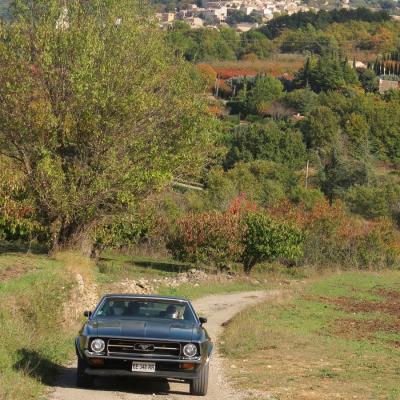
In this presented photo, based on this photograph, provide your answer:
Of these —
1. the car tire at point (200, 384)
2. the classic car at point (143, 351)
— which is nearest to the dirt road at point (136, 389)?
the car tire at point (200, 384)

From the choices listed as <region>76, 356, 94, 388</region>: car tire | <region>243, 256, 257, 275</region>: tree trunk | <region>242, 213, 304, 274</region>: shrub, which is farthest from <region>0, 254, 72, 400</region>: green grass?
<region>243, 256, 257, 275</region>: tree trunk

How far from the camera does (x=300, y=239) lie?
164 ft

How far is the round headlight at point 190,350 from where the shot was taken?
44.2 feet

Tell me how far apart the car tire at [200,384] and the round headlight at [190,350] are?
297 mm

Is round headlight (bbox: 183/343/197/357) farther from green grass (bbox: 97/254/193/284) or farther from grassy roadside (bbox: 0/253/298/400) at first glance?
green grass (bbox: 97/254/193/284)

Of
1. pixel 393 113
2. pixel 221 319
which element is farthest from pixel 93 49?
pixel 393 113

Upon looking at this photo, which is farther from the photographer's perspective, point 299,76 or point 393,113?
point 299,76

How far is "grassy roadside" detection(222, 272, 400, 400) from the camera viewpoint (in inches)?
591

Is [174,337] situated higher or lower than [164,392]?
higher

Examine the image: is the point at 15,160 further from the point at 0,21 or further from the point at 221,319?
the point at 221,319

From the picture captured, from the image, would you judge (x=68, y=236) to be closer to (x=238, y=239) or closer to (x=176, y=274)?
(x=176, y=274)

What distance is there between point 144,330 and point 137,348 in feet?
1.32

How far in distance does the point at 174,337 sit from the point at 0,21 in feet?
64.6

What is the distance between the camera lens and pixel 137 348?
1339 cm
